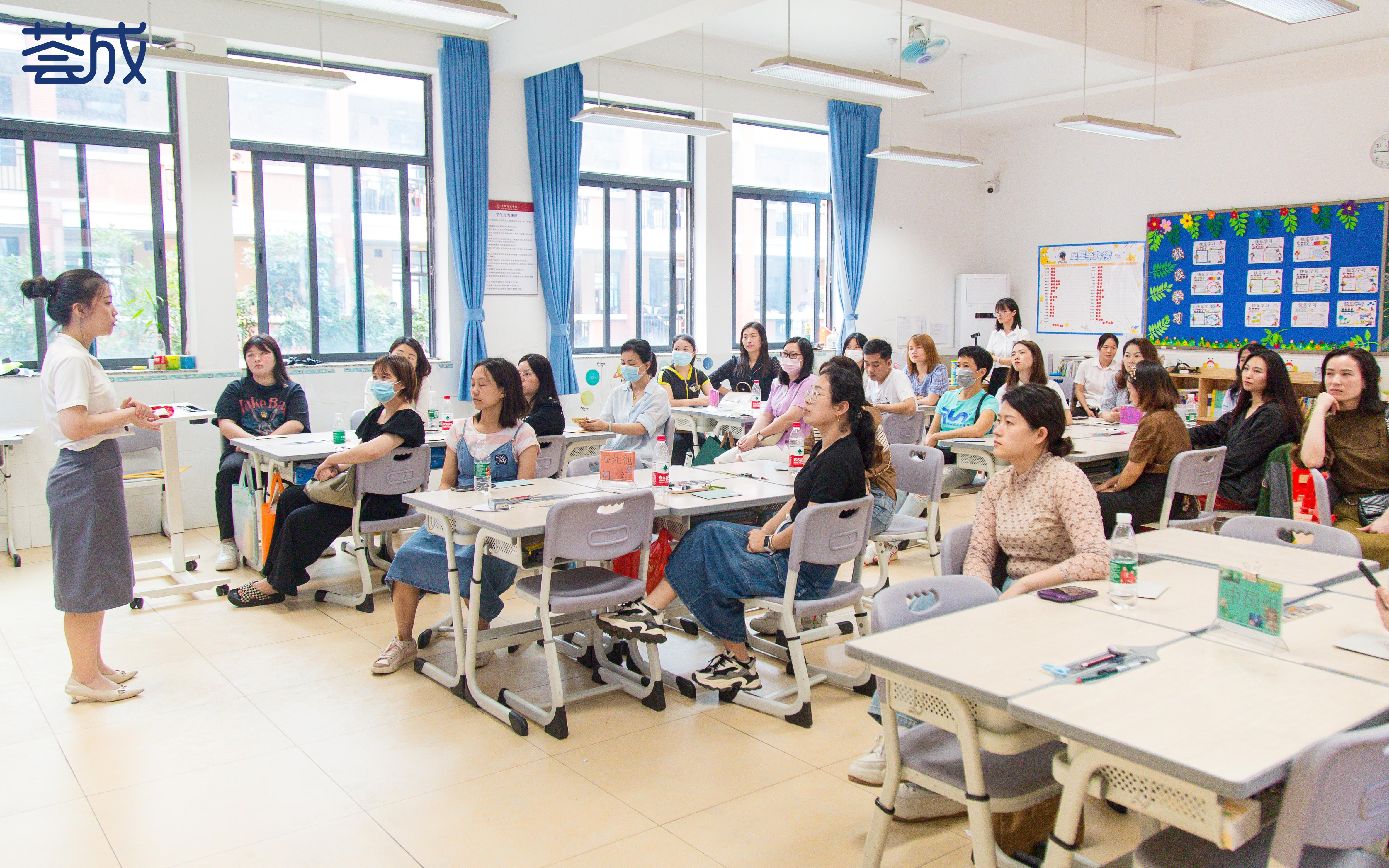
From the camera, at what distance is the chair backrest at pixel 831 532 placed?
340 cm

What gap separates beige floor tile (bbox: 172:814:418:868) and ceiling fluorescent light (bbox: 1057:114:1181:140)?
685 centimetres

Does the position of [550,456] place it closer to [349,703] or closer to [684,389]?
[349,703]

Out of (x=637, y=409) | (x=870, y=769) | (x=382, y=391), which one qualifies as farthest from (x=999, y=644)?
(x=382, y=391)

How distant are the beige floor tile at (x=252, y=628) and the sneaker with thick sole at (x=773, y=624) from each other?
6.36 ft

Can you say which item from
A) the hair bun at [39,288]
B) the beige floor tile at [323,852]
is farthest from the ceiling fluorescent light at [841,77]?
the beige floor tile at [323,852]

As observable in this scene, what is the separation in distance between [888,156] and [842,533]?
19.4ft

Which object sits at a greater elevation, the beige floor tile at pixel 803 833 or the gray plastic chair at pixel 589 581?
the gray plastic chair at pixel 589 581

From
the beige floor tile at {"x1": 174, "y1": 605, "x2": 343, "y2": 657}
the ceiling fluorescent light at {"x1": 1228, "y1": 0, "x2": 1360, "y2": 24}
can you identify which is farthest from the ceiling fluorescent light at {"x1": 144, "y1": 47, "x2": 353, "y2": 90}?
Result: the ceiling fluorescent light at {"x1": 1228, "y1": 0, "x2": 1360, "y2": 24}

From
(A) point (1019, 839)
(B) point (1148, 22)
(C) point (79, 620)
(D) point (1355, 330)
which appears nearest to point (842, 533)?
(A) point (1019, 839)

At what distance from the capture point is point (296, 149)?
7.22 metres

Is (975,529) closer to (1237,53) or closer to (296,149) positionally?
(296,149)

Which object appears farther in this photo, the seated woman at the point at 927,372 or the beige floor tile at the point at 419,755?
the seated woman at the point at 927,372

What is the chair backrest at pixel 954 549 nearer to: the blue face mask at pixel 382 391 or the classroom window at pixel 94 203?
the blue face mask at pixel 382 391

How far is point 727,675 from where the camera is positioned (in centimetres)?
376
